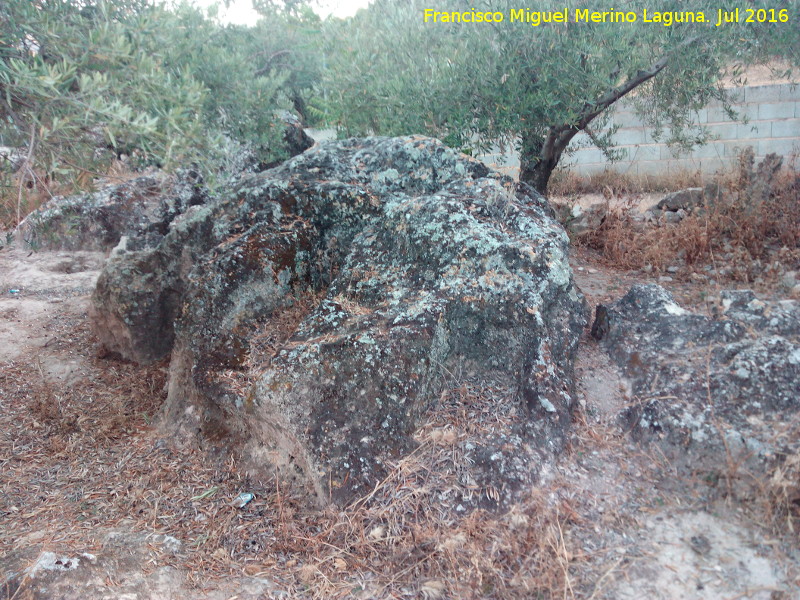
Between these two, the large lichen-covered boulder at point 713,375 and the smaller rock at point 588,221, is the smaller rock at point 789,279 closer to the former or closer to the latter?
the large lichen-covered boulder at point 713,375

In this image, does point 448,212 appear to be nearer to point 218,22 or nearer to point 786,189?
point 218,22

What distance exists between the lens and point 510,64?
4555 millimetres

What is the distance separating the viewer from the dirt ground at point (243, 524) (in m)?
2.17

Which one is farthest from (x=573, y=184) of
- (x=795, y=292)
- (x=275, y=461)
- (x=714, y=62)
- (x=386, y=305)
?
(x=275, y=461)

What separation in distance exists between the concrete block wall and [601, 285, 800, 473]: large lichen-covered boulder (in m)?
6.06

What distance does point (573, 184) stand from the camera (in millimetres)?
9141

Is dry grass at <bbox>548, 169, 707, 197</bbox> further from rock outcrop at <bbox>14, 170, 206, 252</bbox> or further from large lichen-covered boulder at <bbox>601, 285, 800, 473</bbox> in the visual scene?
large lichen-covered boulder at <bbox>601, 285, 800, 473</bbox>

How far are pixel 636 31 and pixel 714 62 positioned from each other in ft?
2.92

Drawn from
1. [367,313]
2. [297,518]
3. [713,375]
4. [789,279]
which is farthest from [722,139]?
[297,518]

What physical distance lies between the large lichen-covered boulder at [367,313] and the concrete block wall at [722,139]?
18.5 feet

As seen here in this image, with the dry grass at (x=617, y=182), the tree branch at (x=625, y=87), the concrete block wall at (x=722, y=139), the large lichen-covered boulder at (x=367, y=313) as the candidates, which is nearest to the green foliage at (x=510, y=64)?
the tree branch at (x=625, y=87)

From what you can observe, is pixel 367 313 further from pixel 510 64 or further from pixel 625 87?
pixel 625 87

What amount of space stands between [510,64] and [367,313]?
261cm

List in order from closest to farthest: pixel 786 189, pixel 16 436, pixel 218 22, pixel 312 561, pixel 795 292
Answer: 1. pixel 312 561
2. pixel 16 436
3. pixel 795 292
4. pixel 218 22
5. pixel 786 189
